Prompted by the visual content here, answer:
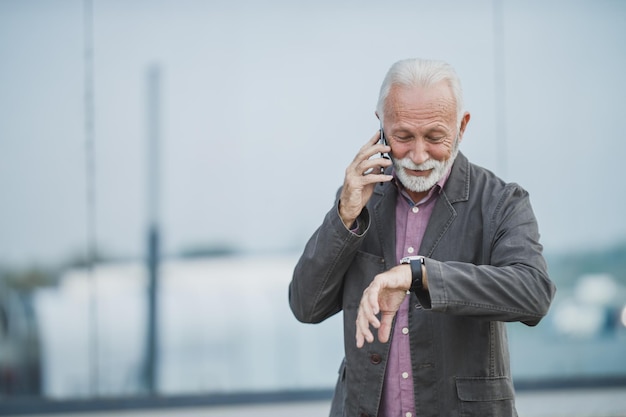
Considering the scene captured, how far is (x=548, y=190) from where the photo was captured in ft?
17.9

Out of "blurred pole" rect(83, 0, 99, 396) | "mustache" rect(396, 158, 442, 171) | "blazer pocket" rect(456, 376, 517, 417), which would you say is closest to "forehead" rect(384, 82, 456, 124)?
"mustache" rect(396, 158, 442, 171)

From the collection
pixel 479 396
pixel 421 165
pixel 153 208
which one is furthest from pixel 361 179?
pixel 153 208

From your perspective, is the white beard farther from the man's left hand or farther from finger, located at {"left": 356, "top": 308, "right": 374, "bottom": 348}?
finger, located at {"left": 356, "top": 308, "right": 374, "bottom": 348}

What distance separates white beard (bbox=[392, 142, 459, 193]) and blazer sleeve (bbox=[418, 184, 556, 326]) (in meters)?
0.21

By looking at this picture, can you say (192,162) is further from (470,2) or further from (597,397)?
(597,397)

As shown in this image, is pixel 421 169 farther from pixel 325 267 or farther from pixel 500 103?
pixel 500 103

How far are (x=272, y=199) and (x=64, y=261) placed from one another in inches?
47.0

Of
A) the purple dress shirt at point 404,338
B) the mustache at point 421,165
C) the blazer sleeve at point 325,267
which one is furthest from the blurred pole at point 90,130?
the mustache at point 421,165

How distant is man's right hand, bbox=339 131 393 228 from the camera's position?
236cm

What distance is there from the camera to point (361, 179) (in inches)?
92.8

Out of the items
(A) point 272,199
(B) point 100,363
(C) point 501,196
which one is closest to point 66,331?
(B) point 100,363

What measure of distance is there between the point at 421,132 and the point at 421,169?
0.09 m

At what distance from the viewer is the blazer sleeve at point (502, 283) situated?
2.18m

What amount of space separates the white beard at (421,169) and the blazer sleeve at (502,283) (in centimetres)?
21
